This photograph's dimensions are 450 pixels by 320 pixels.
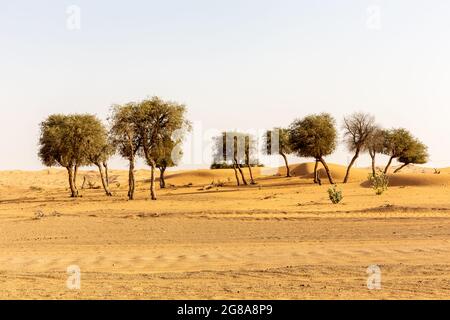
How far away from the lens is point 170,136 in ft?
135

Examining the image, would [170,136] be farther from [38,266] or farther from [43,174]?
[43,174]

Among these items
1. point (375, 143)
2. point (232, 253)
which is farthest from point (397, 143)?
point (232, 253)

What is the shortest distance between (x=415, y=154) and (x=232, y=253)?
193 feet

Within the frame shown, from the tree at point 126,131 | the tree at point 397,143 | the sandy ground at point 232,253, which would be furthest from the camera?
the tree at point 397,143

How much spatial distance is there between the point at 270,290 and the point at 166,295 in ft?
5.92

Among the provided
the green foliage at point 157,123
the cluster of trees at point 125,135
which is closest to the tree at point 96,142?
the cluster of trees at point 125,135

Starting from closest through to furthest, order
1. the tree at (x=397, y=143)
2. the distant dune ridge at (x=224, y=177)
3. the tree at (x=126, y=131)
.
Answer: the tree at (x=126, y=131), the distant dune ridge at (x=224, y=177), the tree at (x=397, y=143)

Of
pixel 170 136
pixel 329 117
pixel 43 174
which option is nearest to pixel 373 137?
pixel 329 117

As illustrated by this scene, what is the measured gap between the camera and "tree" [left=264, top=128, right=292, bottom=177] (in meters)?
72.2

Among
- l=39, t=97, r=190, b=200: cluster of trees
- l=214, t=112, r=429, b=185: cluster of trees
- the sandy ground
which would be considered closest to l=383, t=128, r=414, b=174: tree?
l=214, t=112, r=429, b=185: cluster of trees

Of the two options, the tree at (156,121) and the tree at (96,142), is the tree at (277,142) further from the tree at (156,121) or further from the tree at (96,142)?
the tree at (156,121)

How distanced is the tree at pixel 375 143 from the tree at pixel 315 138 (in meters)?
4.38

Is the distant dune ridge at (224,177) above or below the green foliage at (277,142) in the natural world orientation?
below

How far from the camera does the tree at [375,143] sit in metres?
60.6
